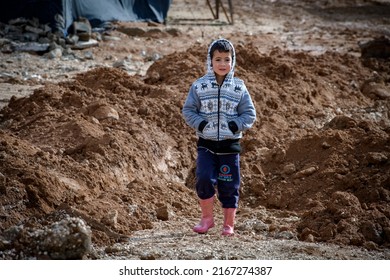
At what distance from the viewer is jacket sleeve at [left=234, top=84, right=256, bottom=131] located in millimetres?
5977

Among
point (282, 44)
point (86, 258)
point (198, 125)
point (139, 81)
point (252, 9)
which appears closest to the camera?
point (86, 258)

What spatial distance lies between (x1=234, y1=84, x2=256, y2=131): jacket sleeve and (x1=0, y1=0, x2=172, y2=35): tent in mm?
9932

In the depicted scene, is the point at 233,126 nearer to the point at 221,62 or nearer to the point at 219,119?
the point at 219,119

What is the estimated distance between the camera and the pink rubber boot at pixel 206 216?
20.3ft

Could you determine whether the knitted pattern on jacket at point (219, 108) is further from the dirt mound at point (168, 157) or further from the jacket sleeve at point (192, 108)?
the dirt mound at point (168, 157)

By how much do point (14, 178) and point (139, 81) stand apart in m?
4.27

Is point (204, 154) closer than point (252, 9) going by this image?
Yes

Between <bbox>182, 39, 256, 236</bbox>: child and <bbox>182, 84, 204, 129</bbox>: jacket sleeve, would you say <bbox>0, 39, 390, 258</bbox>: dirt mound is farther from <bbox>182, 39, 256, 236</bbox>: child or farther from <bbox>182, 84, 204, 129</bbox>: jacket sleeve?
<bbox>182, 84, 204, 129</bbox>: jacket sleeve

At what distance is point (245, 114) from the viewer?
237 inches

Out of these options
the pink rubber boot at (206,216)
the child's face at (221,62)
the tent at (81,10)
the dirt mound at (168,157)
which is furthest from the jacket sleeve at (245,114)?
the tent at (81,10)

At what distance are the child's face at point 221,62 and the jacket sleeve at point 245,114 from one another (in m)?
0.22

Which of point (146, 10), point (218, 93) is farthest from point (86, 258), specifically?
point (146, 10)

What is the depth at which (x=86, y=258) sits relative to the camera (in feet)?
17.6

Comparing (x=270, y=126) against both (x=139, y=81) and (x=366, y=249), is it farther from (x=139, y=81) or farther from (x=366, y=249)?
(x=366, y=249)
